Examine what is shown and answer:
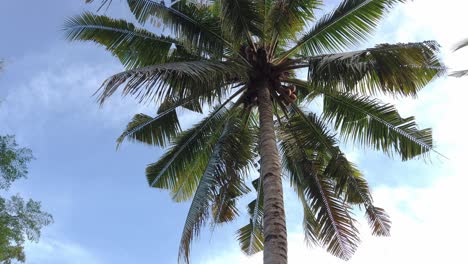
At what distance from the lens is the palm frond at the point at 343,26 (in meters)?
9.91

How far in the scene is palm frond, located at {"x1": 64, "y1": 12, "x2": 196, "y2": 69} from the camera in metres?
10.4

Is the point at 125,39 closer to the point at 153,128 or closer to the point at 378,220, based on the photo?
the point at 153,128

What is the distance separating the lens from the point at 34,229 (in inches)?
484

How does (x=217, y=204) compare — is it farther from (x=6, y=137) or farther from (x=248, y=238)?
(x=6, y=137)

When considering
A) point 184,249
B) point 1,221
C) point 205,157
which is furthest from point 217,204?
point 1,221

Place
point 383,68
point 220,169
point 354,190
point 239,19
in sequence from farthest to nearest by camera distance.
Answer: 1. point 354,190
2. point 220,169
3. point 239,19
4. point 383,68

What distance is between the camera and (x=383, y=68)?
8898 mm

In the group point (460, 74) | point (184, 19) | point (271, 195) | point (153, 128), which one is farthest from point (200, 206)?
point (460, 74)

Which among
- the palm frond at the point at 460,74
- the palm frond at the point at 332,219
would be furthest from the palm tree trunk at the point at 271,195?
the palm frond at the point at 460,74

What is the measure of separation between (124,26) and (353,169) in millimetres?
6179

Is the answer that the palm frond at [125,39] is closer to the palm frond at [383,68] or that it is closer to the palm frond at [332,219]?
the palm frond at [383,68]

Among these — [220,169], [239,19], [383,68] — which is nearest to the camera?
[383,68]

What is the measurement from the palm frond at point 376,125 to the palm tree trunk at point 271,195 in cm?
197

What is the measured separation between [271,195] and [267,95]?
2.56m
